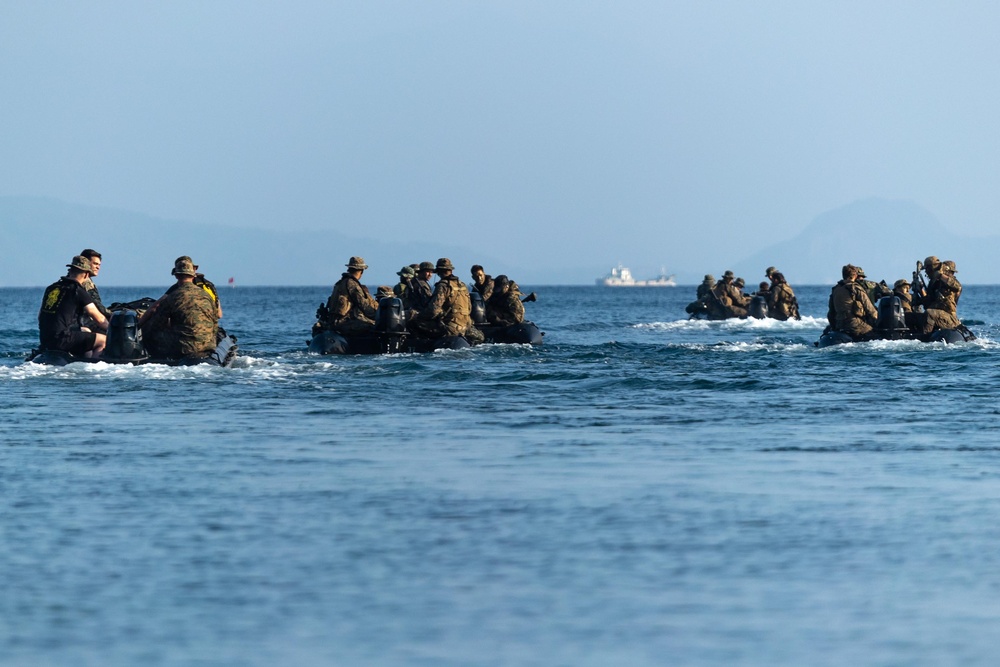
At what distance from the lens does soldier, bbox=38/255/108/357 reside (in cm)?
2106

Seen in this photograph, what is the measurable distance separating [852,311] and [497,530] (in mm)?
21287

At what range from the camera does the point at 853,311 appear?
29406 millimetres

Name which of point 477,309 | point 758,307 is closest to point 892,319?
point 477,309

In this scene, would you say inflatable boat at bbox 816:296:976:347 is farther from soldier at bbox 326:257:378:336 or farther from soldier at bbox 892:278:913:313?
soldier at bbox 326:257:378:336

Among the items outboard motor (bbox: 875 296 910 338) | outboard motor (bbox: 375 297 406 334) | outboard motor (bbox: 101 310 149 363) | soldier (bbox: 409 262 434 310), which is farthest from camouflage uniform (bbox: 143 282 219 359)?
outboard motor (bbox: 875 296 910 338)

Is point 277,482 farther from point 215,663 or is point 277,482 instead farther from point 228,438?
point 215,663

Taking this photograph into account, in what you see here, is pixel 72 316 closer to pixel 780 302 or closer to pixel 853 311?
pixel 853 311

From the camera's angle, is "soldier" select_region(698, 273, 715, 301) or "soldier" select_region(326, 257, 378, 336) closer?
"soldier" select_region(326, 257, 378, 336)

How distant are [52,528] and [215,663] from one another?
137 inches

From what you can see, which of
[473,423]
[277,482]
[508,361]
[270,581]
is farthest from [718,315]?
[270,581]

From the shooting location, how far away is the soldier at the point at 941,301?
1134 inches

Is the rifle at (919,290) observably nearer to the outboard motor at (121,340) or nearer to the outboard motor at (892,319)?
the outboard motor at (892,319)

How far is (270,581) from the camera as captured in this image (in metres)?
7.79

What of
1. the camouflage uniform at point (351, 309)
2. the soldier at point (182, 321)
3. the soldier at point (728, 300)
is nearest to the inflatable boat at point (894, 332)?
the camouflage uniform at point (351, 309)
